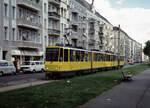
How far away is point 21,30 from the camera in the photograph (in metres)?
38.7

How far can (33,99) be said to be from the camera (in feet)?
32.7

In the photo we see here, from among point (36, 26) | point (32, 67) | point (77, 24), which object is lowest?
point (32, 67)

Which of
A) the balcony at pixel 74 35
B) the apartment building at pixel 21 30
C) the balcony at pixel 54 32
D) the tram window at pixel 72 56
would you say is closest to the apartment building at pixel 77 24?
the balcony at pixel 74 35

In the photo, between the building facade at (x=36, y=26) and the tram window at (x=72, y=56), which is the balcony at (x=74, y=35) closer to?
the building facade at (x=36, y=26)

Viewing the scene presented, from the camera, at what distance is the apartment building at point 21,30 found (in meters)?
34.7

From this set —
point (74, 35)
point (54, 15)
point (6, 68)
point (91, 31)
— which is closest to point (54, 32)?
point (54, 15)

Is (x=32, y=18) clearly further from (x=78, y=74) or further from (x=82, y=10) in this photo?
(x=82, y=10)

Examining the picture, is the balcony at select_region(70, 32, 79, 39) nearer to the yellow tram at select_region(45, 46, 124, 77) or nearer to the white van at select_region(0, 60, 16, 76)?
the yellow tram at select_region(45, 46, 124, 77)

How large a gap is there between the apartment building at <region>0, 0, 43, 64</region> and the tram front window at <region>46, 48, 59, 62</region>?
512 inches

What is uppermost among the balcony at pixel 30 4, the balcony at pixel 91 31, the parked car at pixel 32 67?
the balcony at pixel 30 4

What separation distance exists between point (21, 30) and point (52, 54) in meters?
17.8

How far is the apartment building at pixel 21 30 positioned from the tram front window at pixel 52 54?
13.0 metres

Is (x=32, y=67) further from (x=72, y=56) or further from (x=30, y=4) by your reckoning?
(x=30, y=4)

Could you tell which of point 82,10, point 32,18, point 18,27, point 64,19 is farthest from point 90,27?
point 18,27
